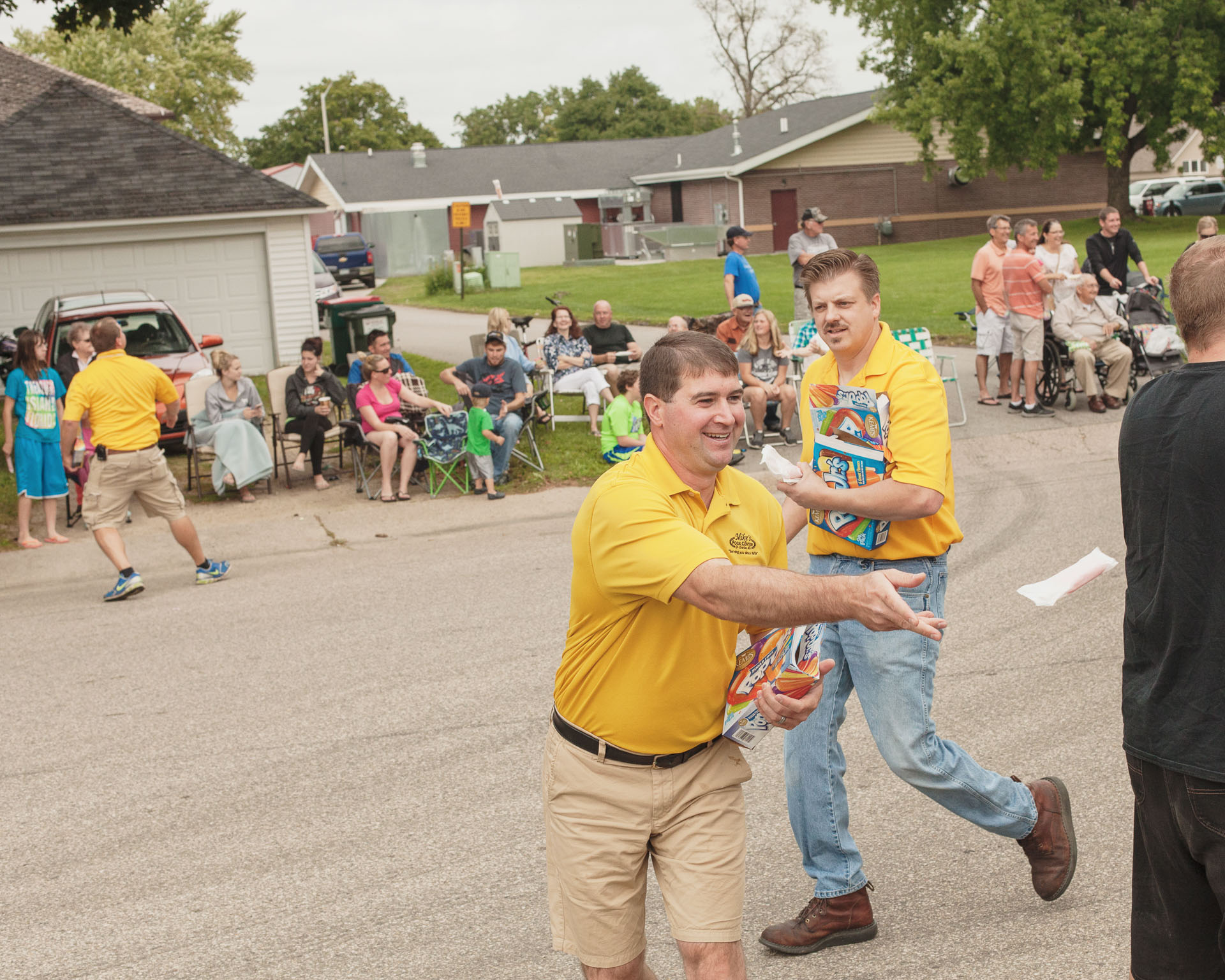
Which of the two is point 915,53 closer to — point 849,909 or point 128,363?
point 128,363

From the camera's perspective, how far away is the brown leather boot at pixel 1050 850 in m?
4.28

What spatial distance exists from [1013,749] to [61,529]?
9336mm

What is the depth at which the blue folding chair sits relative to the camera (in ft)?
41.3

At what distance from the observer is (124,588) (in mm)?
9344

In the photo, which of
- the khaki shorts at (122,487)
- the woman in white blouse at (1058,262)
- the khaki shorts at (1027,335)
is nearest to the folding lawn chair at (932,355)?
the khaki shorts at (1027,335)

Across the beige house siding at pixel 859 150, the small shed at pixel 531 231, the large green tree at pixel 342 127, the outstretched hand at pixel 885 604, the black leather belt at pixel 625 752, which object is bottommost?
the black leather belt at pixel 625 752

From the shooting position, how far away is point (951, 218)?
48.7m

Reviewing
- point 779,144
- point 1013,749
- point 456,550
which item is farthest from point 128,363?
point 779,144

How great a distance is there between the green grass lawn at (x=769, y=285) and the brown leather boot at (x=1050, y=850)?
15.8 metres

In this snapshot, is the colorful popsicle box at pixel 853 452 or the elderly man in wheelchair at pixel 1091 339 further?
the elderly man in wheelchair at pixel 1091 339

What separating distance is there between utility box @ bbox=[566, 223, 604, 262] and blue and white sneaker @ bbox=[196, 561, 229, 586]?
3979 cm

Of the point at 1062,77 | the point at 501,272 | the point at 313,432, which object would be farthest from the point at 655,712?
the point at 1062,77

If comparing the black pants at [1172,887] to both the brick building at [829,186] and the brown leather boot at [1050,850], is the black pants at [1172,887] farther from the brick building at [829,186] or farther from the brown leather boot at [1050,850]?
the brick building at [829,186]

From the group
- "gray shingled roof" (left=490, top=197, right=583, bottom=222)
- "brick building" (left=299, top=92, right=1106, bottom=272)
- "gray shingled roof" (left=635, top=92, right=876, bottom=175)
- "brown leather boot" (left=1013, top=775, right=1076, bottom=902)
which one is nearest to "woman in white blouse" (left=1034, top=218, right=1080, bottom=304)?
"brown leather boot" (left=1013, top=775, right=1076, bottom=902)
